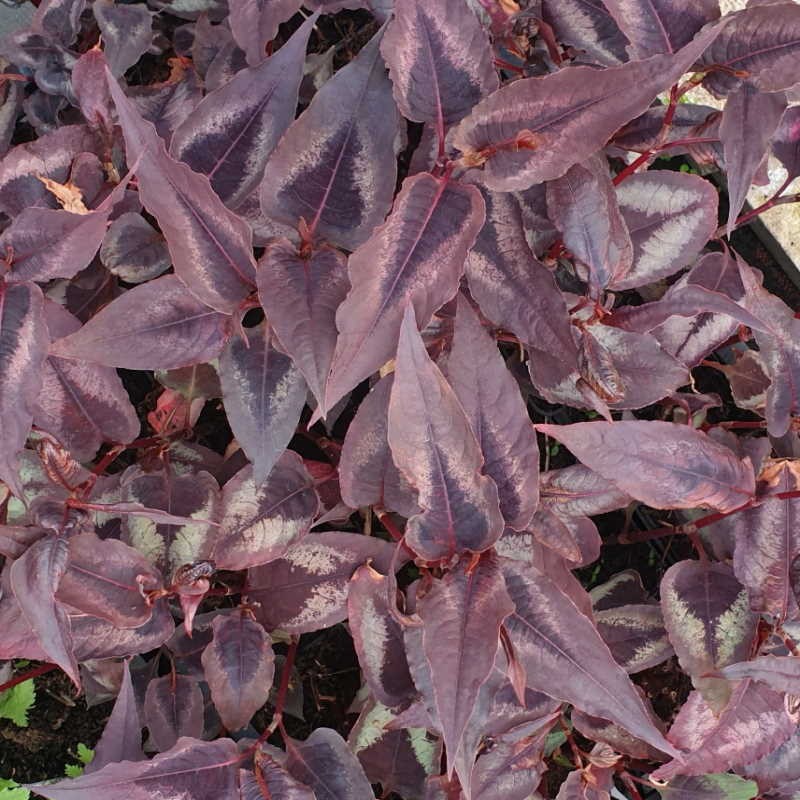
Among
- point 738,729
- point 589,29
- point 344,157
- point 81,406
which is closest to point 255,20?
point 344,157

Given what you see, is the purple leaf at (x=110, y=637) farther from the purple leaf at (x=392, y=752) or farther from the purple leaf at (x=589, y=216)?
the purple leaf at (x=589, y=216)

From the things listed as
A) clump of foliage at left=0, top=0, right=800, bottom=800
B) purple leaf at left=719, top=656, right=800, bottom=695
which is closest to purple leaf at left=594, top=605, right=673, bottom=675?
clump of foliage at left=0, top=0, right=800, bottom=800

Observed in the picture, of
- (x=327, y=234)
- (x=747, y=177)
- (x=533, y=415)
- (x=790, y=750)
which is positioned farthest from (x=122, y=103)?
(x=790, y=750)

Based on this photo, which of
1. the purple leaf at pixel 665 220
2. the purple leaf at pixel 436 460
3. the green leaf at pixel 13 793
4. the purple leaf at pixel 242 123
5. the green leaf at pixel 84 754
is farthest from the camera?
the green leaf at pixel 84 754

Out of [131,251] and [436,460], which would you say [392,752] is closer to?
[436,460]

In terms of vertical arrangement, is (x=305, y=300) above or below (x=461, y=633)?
above

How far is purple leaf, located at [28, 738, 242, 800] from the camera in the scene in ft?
2.56

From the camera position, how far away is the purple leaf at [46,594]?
69 centimetres

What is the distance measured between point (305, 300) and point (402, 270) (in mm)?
105

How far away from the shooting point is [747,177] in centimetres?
80

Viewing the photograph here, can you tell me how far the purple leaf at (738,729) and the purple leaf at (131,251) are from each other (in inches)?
32.5

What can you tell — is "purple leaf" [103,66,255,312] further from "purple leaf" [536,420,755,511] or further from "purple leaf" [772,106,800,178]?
"purple leaf" [772,106,800,178]

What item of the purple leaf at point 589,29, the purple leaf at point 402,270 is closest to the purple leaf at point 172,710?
the purple leaf at point 402,270

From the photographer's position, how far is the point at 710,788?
104 centimetres
